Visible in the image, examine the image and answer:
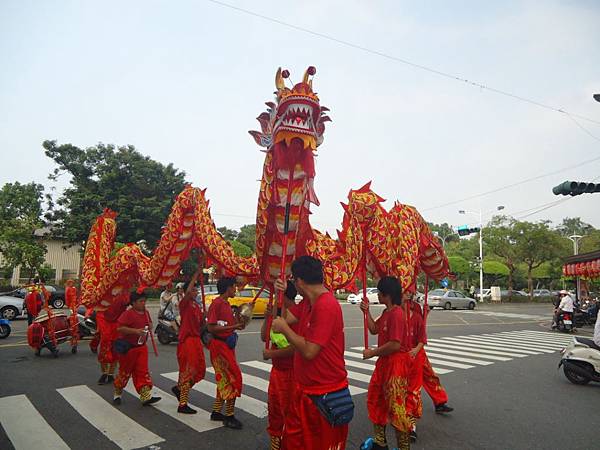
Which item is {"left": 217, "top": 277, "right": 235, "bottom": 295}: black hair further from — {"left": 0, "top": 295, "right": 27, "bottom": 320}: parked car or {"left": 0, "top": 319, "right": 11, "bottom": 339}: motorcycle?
{"left": 0, "top": 295, "right": 27, "bottom": 320}: parked car

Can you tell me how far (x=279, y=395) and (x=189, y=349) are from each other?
6.34ft

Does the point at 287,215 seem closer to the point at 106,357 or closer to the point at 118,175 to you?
the point at 106,357

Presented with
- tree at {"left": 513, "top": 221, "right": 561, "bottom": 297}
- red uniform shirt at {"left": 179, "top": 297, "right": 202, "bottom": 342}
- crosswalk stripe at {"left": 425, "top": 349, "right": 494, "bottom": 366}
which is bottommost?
crosswalk stripe at {"left": 425, "top": 349, "right": 494, "bottom": 366}

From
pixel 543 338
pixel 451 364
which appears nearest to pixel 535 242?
pixel 543 338

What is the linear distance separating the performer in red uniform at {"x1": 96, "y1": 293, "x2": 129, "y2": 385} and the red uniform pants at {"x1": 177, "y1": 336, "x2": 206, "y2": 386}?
1.78 m

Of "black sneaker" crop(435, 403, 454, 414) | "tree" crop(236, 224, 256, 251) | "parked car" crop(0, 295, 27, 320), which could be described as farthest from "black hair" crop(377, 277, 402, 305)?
"tree" crop(236, 224, 256, 251)

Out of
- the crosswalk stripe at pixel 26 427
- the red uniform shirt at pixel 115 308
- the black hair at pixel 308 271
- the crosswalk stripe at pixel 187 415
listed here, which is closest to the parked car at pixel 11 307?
the red uniform shirt at pixel 115 308

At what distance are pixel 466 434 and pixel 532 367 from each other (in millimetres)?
4782

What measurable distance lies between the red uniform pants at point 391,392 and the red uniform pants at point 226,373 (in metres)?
1.49

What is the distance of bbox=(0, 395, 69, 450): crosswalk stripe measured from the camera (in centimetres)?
411

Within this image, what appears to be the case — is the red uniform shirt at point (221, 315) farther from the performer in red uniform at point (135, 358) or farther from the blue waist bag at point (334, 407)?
the blue waist bag at point (334, 407)

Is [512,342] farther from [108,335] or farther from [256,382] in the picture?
[108,335]

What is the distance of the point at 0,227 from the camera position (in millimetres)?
23344

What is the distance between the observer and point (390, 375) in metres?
3.95
